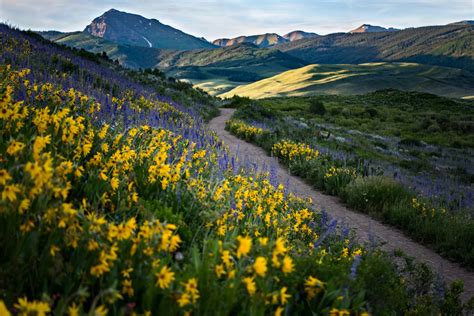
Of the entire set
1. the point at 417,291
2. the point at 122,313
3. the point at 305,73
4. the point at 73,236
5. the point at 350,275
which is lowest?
the point at 417,291

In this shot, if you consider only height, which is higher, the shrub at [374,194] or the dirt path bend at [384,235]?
the shrub at [374,194]

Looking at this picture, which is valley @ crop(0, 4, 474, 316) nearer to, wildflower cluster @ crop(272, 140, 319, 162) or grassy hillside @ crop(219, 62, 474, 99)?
wildflower cluster @ crop(272, 140, 319, 162)

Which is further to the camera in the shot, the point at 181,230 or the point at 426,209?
the point at 426,209

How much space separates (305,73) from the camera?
595 ft

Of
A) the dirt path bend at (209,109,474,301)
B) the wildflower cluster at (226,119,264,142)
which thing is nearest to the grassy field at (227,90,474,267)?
the wildflower cluster at (226,119,264,142)

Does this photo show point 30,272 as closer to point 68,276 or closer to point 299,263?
point 68,276

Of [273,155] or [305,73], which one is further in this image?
[305,73]

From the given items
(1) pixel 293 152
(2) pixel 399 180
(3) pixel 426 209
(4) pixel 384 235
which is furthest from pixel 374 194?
(1) pixel 293 152

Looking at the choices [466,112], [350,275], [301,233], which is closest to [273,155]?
[301,233]

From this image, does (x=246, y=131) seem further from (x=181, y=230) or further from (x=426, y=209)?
(x=181, y=230)

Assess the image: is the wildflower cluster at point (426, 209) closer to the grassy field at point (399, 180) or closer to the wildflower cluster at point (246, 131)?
the grassy field at point (399, 180)

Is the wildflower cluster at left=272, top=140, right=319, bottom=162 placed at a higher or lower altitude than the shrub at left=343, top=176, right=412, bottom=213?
higher

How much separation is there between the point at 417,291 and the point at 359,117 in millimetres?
46824

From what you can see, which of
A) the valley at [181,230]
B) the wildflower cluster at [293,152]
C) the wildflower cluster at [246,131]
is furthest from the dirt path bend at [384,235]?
the wildflower cluster at [246,131]
